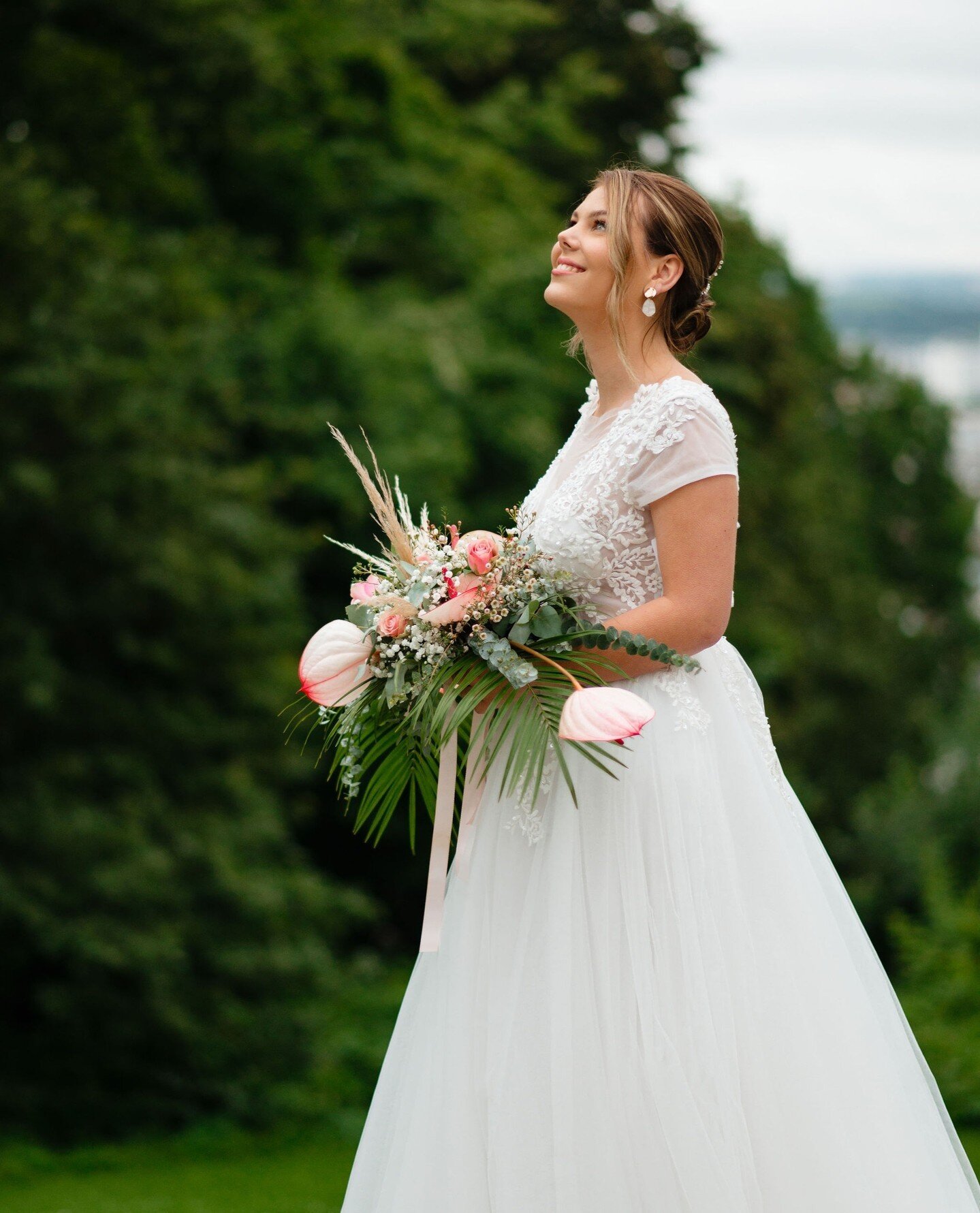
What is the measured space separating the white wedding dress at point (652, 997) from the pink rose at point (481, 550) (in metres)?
0.14

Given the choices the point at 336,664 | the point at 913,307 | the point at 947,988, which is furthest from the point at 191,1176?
the point at 913,307

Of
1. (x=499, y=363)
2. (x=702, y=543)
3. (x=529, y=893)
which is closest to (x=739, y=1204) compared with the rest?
(x=529, y=893)

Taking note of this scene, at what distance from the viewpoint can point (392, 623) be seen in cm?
293

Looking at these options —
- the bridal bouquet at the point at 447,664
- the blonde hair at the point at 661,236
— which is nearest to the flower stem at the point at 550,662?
the bridal bouquet at the point at 447,664

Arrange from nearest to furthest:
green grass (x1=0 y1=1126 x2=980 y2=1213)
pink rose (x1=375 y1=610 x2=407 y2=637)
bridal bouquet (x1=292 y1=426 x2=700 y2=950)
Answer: bridal bouquet (x1=292 y1=426 x2=700 y2=950), pink rose (x1=375 y1=610 x2=407 y2=637), green grass (x1=0 y1=1126 x2=980 y2=1213)

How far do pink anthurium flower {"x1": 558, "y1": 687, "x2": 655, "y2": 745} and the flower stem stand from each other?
0.09m

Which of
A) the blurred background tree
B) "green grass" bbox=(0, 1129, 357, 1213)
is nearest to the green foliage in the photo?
the blurred background tree

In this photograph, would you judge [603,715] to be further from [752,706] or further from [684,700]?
[752,706]

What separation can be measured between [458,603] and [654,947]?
2.44 ft

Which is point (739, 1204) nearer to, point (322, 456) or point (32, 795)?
point (32, 795)

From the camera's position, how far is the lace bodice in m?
2.88

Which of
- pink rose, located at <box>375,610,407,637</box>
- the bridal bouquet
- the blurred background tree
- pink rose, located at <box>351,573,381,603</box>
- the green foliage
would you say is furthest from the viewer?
the blurred background tree

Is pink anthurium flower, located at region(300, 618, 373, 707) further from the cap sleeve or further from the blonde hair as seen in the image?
the blonde hair

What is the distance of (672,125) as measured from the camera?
1777 cm
